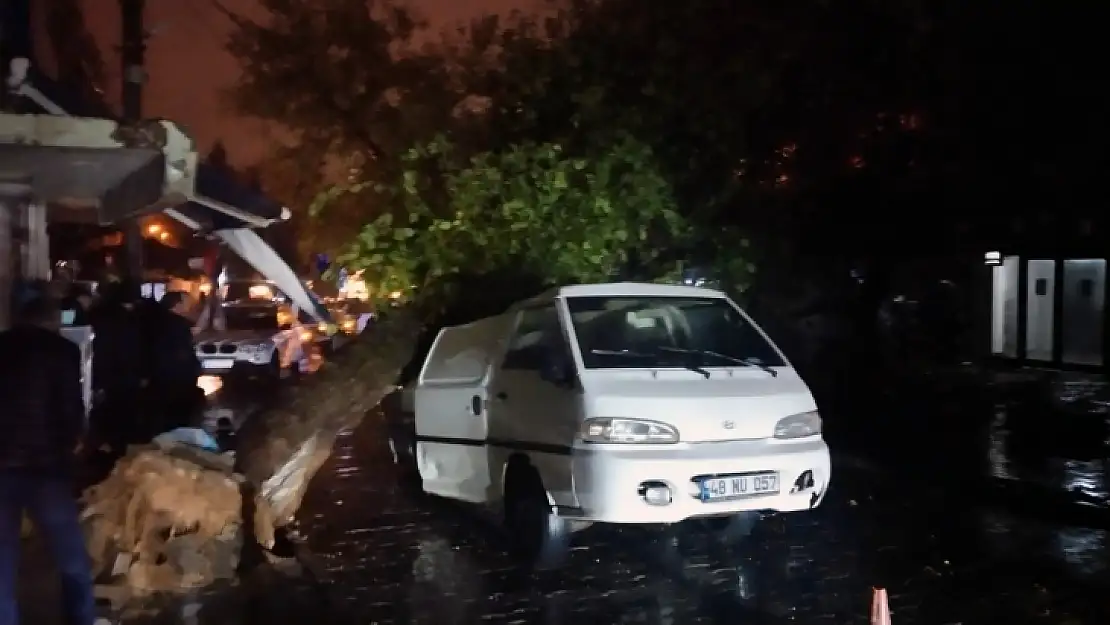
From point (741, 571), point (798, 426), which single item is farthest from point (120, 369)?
point (798, 426)

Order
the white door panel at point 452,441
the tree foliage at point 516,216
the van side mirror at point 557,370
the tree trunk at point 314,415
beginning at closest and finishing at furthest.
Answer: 1. the van side mirror at point 557,370
2. the white door panel at point 452,441
3. the tree trunk at point 314,415
4. the tree foliage at point 516,216

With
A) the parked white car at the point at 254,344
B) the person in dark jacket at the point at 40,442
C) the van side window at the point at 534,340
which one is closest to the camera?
the person in dark jacket at the point at 40,442

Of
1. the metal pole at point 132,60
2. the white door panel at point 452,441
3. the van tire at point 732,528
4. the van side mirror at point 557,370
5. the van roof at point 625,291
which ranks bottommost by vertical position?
the van tire at point 732,528

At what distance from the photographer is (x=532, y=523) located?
290 inches

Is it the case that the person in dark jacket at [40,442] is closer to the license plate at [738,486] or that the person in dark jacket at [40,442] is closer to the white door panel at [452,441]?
the white door panel at [452,441]

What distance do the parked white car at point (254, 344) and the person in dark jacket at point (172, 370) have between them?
663 centimetres

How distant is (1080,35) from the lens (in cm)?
1516

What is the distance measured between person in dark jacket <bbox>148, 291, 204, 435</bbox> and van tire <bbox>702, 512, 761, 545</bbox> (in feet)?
17.1

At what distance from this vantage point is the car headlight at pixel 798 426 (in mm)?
7129

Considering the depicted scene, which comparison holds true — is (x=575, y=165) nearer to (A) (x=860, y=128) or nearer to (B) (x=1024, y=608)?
(B) (x=1024, y=608)

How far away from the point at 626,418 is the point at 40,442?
3251 mm

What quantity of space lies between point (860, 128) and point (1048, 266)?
6.01 m

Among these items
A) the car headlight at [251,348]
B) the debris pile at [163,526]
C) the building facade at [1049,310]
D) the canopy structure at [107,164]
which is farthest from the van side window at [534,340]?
the building facade at [1049,310]

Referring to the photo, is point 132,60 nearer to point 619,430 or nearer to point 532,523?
point 532,523
